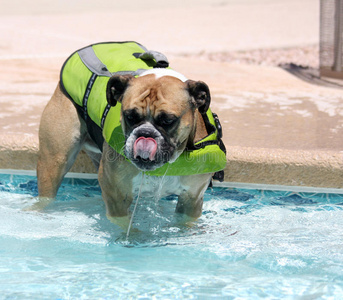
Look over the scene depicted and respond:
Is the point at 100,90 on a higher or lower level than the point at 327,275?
higher

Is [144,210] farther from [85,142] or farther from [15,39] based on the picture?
[15,39]

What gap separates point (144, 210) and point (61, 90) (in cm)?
102

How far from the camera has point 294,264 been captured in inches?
140

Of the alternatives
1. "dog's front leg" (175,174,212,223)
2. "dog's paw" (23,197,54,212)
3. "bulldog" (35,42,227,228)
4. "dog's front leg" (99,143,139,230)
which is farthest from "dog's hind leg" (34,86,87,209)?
"dog's front leg" (175,174,212,223)

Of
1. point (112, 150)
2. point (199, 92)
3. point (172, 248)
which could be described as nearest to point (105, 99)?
point (112, 150)

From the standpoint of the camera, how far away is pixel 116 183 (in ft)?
11.6

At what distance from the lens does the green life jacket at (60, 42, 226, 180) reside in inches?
135

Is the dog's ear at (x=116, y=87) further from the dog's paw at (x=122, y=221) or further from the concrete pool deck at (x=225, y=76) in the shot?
the concrete pool deck at (x=225, y=76)

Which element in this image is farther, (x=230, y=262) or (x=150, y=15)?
(x=150, y=15)

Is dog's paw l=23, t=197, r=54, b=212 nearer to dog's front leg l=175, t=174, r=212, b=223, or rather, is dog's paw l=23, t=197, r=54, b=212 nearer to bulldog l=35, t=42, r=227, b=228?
bulldog l=35, t=42, r=227, b=228

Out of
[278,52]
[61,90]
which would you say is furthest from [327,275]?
[278,52]

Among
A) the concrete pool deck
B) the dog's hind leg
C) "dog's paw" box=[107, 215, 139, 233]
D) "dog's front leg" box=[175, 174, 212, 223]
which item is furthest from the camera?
the concrete pool deck

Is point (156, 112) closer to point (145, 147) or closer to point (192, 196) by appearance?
point (145, 147)

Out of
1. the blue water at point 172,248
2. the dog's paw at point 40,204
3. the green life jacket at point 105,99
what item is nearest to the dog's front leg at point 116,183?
the green life jacket at point 105,99
